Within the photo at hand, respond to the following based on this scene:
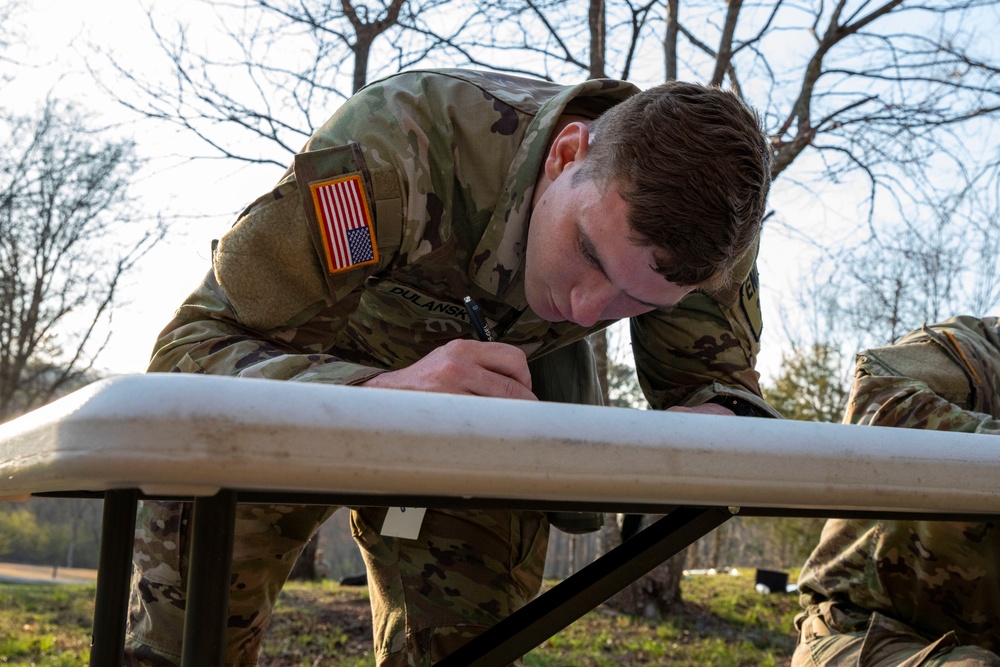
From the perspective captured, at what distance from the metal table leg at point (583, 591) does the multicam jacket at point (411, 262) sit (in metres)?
0.31

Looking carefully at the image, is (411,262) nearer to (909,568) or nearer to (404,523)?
(404,523)

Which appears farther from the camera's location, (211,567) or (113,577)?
(113,577)

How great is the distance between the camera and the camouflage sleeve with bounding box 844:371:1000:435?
205cm

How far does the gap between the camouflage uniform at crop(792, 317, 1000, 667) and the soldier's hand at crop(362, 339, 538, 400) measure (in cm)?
111

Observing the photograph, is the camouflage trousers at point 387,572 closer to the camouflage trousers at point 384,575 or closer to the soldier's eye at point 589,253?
the camouflage trousers at point 384,575

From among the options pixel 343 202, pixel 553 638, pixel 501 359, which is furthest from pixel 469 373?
pixel 553 638

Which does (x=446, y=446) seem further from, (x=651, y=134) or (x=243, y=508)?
(x=243, y=508)

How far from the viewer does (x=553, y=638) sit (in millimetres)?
4996

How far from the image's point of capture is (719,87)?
1481 millimetres

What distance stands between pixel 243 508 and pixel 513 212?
2.11ft

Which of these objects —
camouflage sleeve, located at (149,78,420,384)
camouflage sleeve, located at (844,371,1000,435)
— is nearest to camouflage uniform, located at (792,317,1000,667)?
camouflage sleeve, located at (844,371,1000,435)

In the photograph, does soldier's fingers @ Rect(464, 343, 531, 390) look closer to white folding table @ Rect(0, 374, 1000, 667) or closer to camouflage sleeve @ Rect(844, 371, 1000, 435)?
white folding table @ Rect(0, 374, 1000, 667)

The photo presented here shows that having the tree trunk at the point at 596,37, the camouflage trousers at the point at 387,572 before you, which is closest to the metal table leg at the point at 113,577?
the camouflage trousers at the point at 387,572

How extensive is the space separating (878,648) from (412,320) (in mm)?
1120
